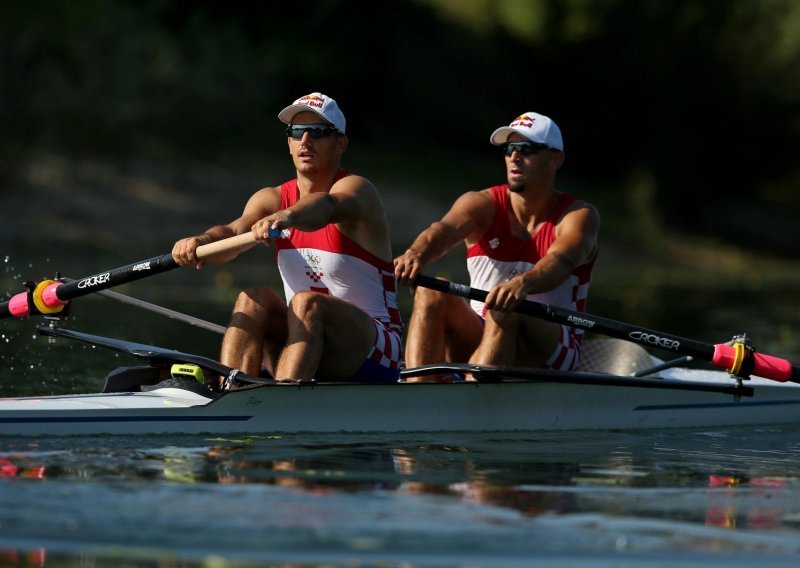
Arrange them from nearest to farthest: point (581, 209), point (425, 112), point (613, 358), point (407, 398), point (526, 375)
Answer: point (407, 398) → point (526, 375) → point (581, 209) → point (613, 358) → point (425, 112)

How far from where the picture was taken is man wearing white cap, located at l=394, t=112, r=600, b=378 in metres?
9.98

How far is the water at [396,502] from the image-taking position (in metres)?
6.39

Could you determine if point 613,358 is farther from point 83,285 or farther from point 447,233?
point 83,285

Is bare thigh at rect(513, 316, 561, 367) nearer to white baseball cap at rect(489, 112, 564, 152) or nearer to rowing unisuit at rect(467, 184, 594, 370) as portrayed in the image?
rowing unisuit at rect(467, 184, 594, 370)

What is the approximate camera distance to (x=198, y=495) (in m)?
7.32

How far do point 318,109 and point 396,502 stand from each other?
2806 millimetres

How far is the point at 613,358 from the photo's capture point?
11391mm

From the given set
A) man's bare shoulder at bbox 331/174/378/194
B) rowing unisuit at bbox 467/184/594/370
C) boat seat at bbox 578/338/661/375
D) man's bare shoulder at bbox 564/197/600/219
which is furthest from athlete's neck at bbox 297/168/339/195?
boat seat at bbox 578/338/661/375

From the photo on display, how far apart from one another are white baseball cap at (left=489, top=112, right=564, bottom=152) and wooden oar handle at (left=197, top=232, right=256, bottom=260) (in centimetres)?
205

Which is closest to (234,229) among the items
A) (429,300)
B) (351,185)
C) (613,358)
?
(351,185)

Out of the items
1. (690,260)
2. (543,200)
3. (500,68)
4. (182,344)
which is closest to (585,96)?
Result: (500,68)

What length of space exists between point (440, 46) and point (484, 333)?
28864 mm

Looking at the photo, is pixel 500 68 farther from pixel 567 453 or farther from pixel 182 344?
pixel 567 453

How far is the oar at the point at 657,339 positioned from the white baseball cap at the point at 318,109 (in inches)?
43.2
